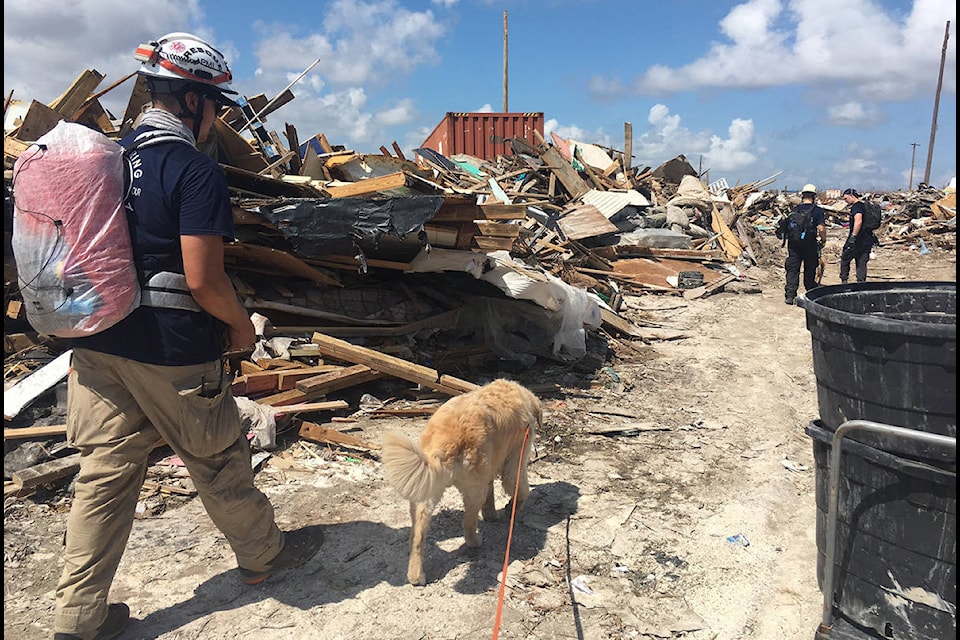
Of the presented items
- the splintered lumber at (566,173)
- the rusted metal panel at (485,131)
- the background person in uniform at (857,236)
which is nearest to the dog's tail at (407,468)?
the background person in uniform at (857,236)

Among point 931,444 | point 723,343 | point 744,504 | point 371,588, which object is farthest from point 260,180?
point 723,343

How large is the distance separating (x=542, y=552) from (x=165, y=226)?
2.75m

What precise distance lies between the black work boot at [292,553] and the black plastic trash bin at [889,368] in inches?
111

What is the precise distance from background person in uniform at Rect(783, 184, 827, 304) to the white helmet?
11222mm

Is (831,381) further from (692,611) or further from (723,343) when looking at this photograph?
(723,343)

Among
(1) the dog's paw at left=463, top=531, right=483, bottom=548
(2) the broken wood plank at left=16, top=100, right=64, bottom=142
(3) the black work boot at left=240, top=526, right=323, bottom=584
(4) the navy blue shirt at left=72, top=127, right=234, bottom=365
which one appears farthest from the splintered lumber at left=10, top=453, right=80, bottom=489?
(2) the broken wood plank at left=16, top=100, right=64, bottom=142

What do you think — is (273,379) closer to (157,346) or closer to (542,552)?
(157,346)

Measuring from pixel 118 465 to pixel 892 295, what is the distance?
3726 millimetres

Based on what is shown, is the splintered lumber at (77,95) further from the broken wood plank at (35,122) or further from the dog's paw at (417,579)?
the dog's paw at (417,579)

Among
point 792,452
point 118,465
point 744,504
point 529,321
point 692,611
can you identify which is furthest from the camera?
point 529,321

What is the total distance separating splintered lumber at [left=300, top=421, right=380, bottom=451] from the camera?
4.99 m

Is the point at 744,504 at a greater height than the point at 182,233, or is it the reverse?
the point at 182,233

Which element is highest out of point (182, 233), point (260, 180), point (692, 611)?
point (260, 180)

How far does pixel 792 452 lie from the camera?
17.2 feet
